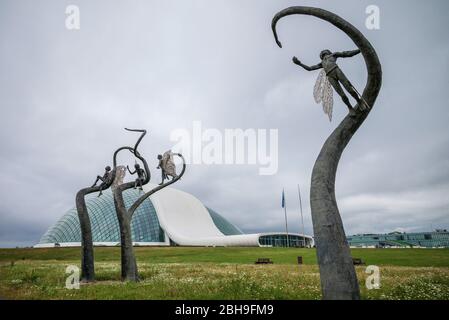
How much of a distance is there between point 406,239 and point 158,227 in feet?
400

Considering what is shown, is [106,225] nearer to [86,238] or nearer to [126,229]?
[86,238]

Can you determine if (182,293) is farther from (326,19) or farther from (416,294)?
(326,19)

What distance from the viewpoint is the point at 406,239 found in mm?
141125

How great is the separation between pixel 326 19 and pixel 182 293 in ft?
24.3

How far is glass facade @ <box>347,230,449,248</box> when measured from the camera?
133 m

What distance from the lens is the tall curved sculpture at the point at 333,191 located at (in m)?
5.48

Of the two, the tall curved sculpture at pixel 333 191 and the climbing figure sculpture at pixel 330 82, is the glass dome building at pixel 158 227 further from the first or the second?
the tall curved sculpture at pixel 333 191

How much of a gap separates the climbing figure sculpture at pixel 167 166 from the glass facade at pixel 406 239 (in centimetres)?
Result: 13572

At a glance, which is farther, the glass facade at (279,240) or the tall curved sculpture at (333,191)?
the glass facade at (279,240)

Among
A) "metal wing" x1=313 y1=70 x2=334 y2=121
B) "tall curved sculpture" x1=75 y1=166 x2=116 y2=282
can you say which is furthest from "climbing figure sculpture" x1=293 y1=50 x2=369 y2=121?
"tall curved sculpture" x1=75 y1=166 x2=116 y2=282

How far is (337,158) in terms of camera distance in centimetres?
643

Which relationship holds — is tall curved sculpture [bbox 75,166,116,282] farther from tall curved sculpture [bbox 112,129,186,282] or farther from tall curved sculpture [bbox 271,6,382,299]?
tall curved sculpture [bbox 271,6,382,299]

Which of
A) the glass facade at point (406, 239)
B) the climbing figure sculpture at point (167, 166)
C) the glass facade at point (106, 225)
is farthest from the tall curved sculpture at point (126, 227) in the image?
the glass facade at point (406, 239)

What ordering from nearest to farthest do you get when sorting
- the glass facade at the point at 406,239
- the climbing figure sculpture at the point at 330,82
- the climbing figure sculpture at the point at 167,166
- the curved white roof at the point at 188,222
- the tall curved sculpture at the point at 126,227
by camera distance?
the climbing figure sculpture at the point at 330,82
the tall curved sculpture at the point at 126,227
the climbing figure sculpture at the point at 167,166
the curved white roof at the point at 188,222
the glass facade at the point at 406,239
